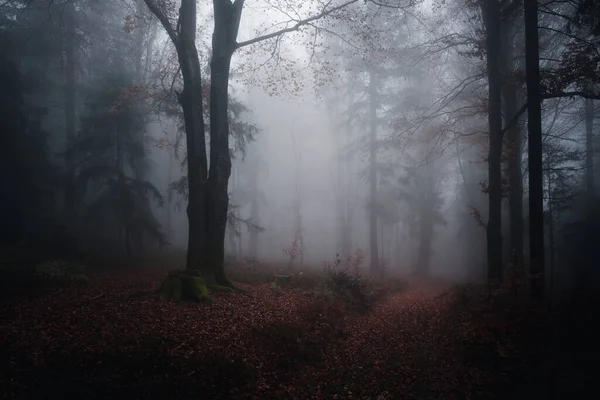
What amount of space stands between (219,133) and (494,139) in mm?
8596

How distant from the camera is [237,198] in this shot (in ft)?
116

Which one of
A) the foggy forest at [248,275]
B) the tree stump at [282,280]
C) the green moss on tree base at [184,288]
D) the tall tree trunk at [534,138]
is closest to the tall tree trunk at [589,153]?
the foggy forest at [248,275]

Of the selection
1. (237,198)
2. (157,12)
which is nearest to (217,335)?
(157,12)

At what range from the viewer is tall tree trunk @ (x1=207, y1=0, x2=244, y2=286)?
413 inches

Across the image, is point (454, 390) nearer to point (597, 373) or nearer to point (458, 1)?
point (597, 373)

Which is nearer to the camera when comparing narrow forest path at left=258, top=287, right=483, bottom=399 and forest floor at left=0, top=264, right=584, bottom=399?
forest floor at left=0, top=264, right=584, bottom=399

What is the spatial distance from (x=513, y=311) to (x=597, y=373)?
183cm

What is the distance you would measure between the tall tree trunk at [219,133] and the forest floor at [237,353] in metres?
1.61

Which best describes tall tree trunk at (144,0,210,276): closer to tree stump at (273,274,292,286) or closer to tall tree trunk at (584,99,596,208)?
tree stump at (273,274,292,286)

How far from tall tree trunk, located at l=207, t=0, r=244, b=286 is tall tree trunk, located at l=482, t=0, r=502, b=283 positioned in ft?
25.7

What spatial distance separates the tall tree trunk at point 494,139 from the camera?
36.9 feet

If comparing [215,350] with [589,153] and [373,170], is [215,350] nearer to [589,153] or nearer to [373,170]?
[373,170]

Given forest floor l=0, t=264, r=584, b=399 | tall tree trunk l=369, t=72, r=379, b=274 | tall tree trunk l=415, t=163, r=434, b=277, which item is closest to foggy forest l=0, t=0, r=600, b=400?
forest floor l=0, t=264, r=584, b=399

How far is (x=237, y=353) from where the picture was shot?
6379 millimetres
